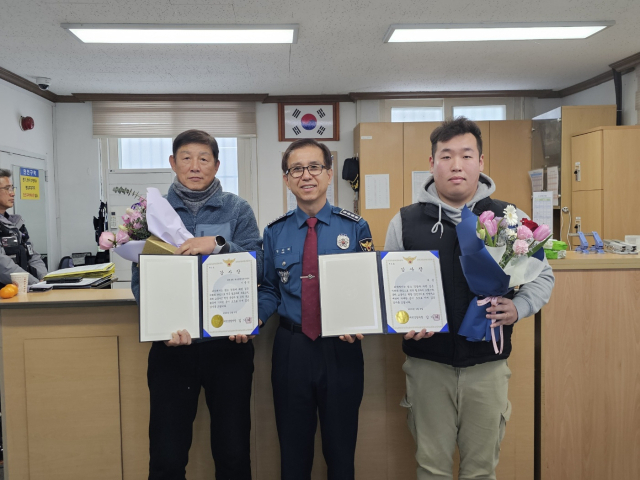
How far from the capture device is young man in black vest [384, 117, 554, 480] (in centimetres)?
151

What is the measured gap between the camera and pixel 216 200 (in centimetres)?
167

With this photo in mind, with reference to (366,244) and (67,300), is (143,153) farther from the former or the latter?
(366,244)

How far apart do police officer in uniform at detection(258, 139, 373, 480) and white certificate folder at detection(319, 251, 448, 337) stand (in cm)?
6

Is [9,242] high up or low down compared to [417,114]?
down


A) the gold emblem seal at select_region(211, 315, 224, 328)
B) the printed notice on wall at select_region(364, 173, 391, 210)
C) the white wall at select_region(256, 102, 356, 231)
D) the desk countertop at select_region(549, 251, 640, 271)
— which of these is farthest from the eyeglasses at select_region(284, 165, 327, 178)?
the white wall at select_region(256, 102, 356, 231)

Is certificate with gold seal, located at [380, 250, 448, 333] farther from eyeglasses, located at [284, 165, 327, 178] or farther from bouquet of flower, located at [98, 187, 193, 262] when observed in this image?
A: bouquet of flower, located at [98, 187, 193, 262]

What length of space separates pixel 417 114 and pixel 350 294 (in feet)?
15.5

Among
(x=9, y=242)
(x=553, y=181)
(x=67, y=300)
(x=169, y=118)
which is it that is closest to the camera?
(x=67, y=300)

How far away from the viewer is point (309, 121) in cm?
562

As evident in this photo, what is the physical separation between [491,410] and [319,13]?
9.37ft

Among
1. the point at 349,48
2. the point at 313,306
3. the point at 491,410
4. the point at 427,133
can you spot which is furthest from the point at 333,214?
the point at 427,133

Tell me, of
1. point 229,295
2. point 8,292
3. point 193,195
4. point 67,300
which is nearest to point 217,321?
point 229,295

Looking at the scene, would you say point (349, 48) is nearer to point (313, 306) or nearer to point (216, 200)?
point (216, 200)

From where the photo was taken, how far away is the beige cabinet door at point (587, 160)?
165 inches
